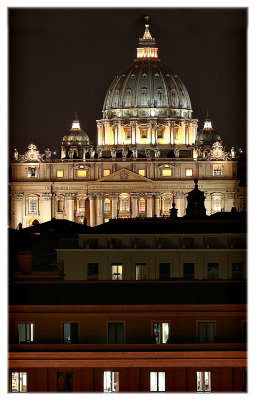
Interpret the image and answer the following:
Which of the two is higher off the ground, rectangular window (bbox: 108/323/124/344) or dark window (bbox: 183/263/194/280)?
dark window (bbox: 183/263/194/280)

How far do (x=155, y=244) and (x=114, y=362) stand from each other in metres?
16.8

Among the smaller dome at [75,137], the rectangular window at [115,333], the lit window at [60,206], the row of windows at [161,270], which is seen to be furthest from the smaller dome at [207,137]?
the rectangular window at [115,333]

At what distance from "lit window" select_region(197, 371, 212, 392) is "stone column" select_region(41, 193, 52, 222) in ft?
270

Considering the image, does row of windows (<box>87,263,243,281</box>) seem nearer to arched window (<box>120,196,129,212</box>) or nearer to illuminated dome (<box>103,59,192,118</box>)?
arched window (<box>120,196,129,212</box>)

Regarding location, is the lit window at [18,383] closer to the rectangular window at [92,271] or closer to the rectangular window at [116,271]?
the rectangular window at [92,271]

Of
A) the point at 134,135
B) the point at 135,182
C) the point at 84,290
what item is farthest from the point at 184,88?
the point at 84,290

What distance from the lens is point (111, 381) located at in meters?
22.4

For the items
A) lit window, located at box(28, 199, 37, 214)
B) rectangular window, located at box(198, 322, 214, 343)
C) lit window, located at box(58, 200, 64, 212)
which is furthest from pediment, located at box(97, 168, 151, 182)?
rectangular window, located at box(198, 322, 214, 343)

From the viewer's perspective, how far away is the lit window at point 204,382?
2184cm

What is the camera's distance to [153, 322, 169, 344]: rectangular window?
24.4 meters

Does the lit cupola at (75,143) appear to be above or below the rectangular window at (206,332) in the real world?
above

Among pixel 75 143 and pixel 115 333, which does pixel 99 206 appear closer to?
pixel 75 143

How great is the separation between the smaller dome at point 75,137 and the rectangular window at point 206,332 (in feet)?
293

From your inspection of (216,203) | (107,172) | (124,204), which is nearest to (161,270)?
(216,203)
